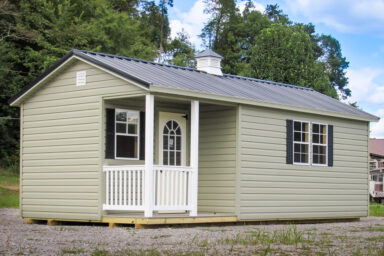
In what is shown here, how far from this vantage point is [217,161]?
15.0 metres

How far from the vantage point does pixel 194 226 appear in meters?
13.8

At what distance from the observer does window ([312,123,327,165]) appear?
54.6 feet

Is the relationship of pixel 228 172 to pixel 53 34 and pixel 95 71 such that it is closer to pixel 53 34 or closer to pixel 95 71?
pixel 95 71

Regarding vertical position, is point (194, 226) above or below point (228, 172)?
below

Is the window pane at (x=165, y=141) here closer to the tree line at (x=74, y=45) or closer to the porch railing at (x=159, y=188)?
the porch railing at (x=159, y=188)

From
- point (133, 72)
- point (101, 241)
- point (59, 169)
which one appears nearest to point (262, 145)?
point (133, 72)

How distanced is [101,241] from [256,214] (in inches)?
226

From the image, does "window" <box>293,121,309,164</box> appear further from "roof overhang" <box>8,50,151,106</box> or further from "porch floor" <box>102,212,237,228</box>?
"roof overhang" <box>8,50,151,106</box>

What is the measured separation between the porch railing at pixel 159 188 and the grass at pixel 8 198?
9965mm

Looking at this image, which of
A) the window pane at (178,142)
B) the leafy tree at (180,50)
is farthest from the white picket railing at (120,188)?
the leafy tree at (180,50)

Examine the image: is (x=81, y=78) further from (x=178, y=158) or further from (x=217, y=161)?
(x=217, y=161)

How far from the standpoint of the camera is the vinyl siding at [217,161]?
1469 centimetres

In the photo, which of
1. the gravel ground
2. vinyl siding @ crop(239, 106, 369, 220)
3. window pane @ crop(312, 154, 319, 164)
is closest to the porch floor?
the gravel ground

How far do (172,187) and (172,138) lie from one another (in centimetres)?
254
